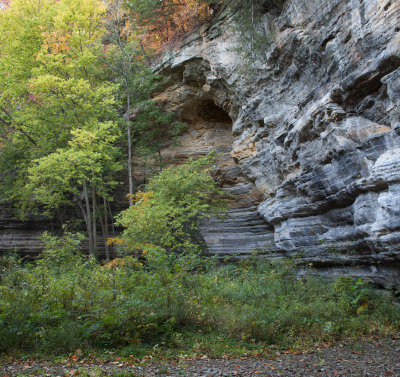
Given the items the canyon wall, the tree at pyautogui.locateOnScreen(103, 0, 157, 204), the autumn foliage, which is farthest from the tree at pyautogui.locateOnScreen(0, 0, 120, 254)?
the canyon wall

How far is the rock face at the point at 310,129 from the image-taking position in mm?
9617

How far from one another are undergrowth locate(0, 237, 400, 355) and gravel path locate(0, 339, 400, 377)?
56 centimetres

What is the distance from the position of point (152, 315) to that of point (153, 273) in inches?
54.8

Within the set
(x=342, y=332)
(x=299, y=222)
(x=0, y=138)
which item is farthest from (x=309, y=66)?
(x=0, y=138)

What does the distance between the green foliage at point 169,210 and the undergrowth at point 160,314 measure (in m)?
4.05

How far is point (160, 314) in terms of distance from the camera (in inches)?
257

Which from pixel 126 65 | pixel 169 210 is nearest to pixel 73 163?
pixel 169 210

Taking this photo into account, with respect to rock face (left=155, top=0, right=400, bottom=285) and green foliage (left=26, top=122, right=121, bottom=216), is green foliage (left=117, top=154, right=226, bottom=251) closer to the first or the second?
rock face (left=155, top=0, right=400, bottom=285)

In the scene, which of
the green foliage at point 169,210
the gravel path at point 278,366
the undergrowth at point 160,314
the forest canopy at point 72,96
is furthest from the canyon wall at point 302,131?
the gravel path at point 278,366

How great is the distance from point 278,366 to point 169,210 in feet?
31.3

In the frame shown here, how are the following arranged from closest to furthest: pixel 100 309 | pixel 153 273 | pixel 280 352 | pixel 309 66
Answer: pixel 100 309 → pixel 280 352 → pixel 153 273 → pixel 309 66

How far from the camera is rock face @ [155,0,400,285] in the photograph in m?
9.62

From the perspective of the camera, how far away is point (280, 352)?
637 centimetres

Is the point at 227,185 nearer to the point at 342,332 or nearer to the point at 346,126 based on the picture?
the point at 346,126
